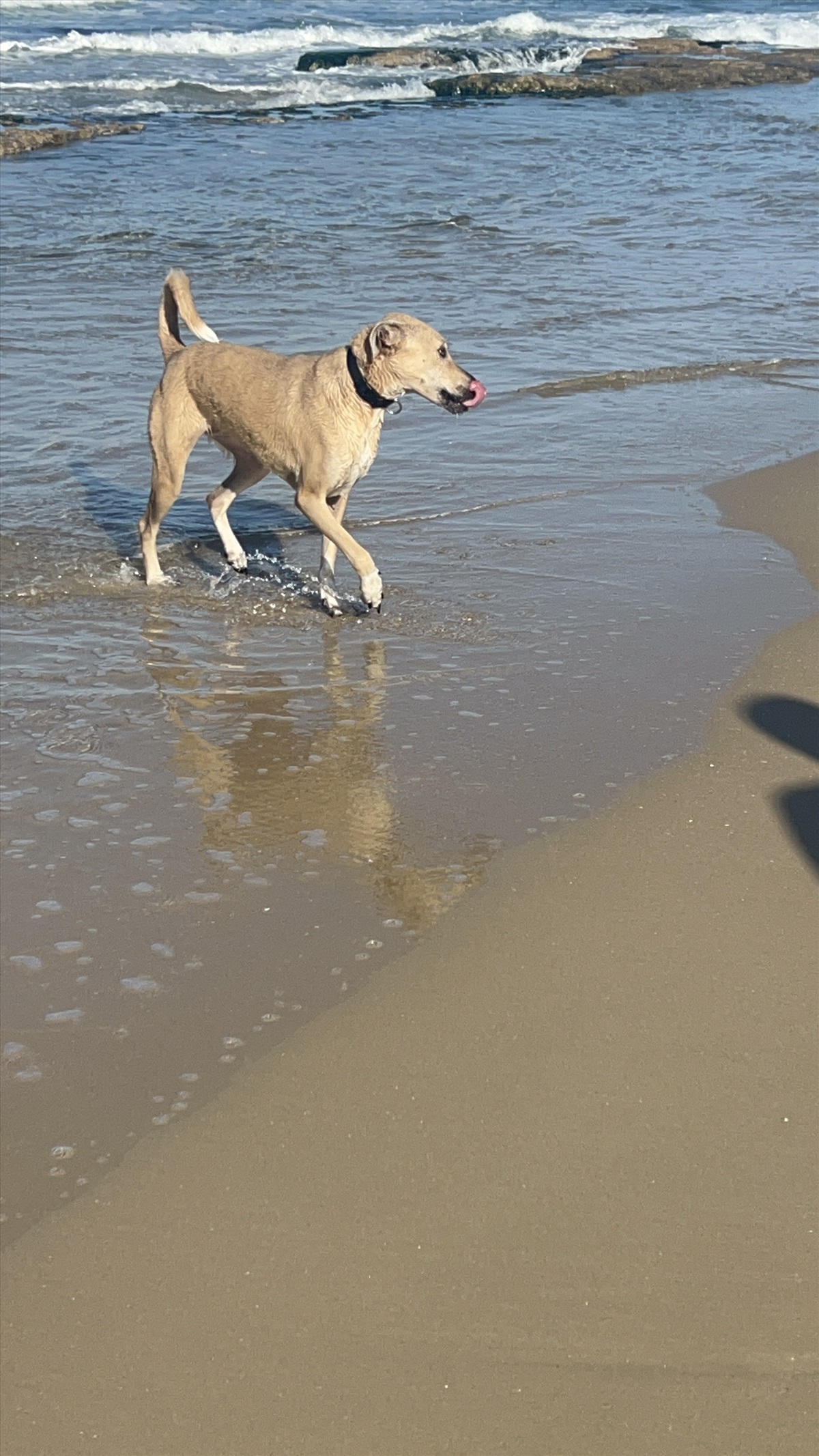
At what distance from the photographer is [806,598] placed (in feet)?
21.3

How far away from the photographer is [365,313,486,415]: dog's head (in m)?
6.30

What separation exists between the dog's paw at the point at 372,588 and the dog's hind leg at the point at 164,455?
1.13m

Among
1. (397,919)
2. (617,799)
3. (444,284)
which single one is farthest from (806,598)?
(444,284)

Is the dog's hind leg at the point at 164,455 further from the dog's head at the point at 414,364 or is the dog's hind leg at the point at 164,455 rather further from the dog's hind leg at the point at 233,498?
the dog's head at the point at 414,364

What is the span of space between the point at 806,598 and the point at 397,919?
3039mm

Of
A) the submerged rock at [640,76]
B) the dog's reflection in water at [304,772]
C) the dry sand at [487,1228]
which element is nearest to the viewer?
the dry sand at [487,1228]

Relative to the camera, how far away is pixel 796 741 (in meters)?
5.16

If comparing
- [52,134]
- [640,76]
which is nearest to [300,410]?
[52,134]

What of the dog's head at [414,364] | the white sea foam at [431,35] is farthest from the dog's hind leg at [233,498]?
the white sea foam at [431,35]

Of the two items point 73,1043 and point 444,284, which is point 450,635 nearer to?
point 73,1043

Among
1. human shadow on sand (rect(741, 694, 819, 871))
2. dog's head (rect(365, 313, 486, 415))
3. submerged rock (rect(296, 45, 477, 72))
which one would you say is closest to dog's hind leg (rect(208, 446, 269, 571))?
dog's head (rect(365, 313, 486, 415))

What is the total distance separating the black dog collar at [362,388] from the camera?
638cm

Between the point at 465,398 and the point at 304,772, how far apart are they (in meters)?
2.09

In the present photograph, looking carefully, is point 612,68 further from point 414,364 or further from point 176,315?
point 414,364
